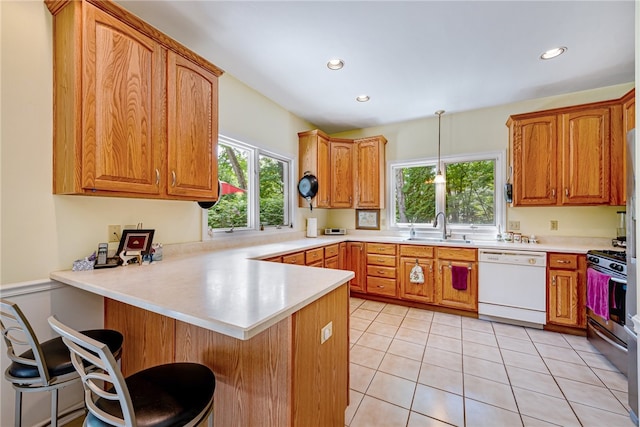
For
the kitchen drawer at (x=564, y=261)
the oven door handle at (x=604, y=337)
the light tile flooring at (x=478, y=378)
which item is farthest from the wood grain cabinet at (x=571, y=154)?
the light tile flooring at (x=478, y=378)

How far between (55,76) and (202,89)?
0.83 m

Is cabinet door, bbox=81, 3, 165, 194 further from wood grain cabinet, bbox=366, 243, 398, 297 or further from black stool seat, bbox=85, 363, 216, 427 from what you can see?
wood grain cabinet, bbox=366, 243, 398, 297

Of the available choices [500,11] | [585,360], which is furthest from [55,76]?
[585,360]

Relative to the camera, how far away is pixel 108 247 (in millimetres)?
1810

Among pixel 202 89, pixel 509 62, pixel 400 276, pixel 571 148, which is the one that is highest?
pixel 509 62

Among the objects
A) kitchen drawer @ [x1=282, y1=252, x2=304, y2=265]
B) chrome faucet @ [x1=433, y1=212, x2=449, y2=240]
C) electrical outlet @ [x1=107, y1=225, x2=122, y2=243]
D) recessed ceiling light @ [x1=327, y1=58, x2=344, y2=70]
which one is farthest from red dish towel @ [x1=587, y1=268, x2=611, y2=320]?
electrical outlet @ [x1=107, y1=225, x2=122, y2=243]

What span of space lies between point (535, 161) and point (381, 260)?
215cm

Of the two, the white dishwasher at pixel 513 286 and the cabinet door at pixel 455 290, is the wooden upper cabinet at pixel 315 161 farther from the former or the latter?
the white dishwasher at pixel 513 286

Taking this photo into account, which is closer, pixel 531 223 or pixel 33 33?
pixel 33 33

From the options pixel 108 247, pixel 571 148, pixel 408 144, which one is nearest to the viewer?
pixel 108 247

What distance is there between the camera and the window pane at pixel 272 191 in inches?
133

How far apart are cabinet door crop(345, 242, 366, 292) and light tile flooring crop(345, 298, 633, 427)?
0.90 m

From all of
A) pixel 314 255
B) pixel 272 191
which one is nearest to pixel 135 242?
pixel 314 255

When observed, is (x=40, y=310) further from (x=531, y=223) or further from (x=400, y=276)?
(x=531, y=223)
